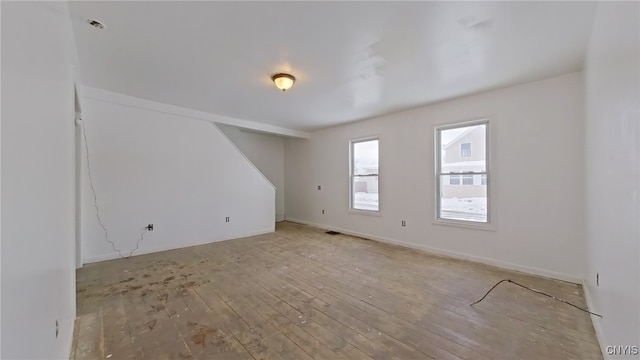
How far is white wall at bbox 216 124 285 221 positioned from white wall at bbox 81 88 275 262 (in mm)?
1482

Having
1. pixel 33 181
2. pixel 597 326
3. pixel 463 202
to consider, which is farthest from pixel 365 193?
pixel 33 181

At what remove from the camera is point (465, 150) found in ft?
13.4

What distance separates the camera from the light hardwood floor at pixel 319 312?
1.89 m

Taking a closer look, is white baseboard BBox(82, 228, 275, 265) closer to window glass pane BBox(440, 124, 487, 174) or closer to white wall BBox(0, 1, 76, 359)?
white wall BBox(0, 1, 76, 359)

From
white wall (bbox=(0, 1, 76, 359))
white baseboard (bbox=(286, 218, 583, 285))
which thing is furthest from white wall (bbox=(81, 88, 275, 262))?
white baseboard (bbox=(286, 218, 583, 285))

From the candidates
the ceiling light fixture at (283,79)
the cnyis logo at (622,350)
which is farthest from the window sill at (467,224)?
the ceiling light fixture at (283,79)

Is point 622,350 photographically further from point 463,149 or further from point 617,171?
point 463,149

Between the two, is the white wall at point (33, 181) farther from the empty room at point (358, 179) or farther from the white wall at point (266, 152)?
the white wall at point (266, 152)

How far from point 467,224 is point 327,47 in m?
3.37

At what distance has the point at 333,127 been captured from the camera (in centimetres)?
619

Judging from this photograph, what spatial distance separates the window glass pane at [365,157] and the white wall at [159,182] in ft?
7.89

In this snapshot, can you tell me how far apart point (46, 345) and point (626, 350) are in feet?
9.66

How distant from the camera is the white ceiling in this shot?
2016mm

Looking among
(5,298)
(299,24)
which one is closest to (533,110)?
(299,24)
